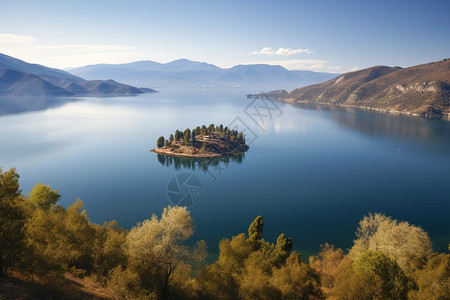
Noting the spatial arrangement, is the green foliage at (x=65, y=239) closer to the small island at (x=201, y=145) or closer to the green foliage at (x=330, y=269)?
the green foliage at (x=330, y=269)

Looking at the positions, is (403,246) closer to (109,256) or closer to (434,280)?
(434,280)

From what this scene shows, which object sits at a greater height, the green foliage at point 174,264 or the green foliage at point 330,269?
the green foliage at point 174,264

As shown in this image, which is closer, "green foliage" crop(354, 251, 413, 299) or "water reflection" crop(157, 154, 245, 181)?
"green foliage" crop(354, 251, 413, 299)

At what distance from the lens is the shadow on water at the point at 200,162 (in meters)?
82.1

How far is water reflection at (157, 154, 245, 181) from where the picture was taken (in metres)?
80.2

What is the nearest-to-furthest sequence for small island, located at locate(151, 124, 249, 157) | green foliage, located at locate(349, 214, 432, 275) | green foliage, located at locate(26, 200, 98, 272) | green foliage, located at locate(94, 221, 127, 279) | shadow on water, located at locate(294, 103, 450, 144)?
green foliage, located at locate(26, 200, 98, 272), green foliage, located at locate(94, 221, 127, 279), green foliage, located at locate(349, 214, 432, 275), small island, located at locate(151, 124, 249, 157), shadow on water, located at locate(294, 103, 450, 144)

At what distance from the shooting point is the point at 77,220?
2336 cm

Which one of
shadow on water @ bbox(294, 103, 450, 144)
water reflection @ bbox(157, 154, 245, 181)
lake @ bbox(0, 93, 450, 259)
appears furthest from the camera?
shadow on water @ bbox(294, 103, 450, 144)

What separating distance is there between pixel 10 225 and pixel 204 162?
71.1 metres

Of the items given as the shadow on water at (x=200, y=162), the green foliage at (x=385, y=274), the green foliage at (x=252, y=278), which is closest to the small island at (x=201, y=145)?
the shadow on water at (x=200, y=162)

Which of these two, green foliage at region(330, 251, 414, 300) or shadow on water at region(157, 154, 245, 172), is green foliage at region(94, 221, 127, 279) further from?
shadow on water at region(157, 154, 245, 172)

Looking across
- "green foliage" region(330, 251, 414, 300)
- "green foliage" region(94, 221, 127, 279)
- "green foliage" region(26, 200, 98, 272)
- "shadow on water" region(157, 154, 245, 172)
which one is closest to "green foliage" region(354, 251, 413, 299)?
"green foliage" region(330, 251, 414, 300)

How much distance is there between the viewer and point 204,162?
8731 centimetres

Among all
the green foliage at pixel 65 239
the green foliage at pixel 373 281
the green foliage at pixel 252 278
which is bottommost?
the green foliage at pixel 252 278
